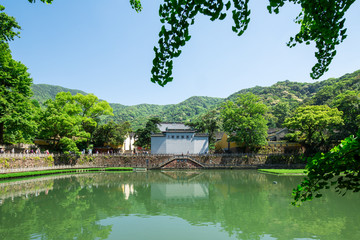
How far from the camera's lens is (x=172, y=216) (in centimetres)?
1080

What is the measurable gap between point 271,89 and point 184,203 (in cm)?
12678

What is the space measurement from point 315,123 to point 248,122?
29.9ft

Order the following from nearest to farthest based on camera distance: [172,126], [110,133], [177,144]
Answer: [177,144] → [110,133] → [172,126]

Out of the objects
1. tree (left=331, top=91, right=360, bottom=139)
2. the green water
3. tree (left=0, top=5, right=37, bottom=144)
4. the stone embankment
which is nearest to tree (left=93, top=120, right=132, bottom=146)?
the stone embankment

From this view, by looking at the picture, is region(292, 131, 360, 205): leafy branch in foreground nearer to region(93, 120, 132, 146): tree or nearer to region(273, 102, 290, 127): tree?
region(93, 120, 132, 146): tree

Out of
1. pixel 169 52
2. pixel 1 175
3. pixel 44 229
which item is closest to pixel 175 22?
pixel 169 52

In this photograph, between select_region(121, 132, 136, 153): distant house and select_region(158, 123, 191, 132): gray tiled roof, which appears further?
select_region(121, 132, 136, 153): distant house

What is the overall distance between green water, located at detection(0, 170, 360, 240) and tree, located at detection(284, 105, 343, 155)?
1967 cm

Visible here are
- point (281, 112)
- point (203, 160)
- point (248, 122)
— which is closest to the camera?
point (248, 122)

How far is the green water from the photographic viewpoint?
27.8ft

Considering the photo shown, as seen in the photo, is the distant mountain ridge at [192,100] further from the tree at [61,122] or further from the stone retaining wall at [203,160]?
the tree at [61,122]

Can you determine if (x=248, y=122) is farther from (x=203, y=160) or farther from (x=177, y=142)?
(x=177, y=142)

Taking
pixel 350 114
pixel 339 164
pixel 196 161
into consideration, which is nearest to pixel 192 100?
pixel 196 161

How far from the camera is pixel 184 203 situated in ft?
43.9
